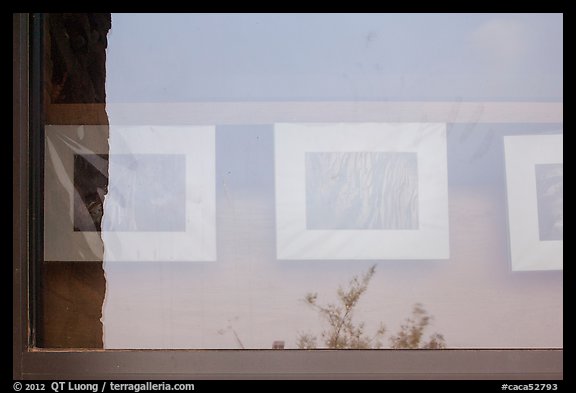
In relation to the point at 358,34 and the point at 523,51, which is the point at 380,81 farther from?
the point at 523,51

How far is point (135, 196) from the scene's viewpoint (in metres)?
2.06

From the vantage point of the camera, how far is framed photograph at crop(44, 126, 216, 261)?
205 centimetres

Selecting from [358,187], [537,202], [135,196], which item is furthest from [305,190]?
[537,202]

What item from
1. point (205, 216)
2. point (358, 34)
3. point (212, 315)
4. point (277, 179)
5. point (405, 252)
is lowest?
point (212, 315)

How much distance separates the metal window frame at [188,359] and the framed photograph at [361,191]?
399 mm

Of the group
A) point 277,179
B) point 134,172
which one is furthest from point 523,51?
point 134,172

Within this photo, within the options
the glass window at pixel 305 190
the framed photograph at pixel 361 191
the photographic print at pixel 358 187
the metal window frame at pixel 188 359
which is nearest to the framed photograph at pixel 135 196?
the glass window at pixel 305 190

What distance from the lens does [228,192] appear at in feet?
6.74

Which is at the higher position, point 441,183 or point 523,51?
point 523,51

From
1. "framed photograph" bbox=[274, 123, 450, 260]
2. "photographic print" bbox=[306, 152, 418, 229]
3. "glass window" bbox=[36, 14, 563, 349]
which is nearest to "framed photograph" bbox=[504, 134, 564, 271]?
"glass window" bbox=[36, 14, 563, 349]

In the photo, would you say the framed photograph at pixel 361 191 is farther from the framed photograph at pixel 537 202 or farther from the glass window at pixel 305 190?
the framed photograph at pixel 537 202

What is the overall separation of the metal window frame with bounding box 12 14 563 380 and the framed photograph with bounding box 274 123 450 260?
1.31 feet

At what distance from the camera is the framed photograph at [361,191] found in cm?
204
